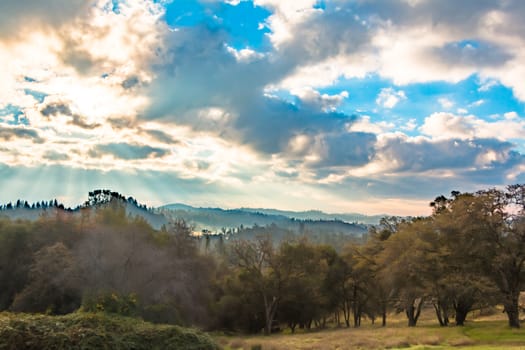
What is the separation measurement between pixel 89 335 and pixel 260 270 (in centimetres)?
3280

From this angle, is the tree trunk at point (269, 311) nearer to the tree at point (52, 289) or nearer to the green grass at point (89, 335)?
the tree at point (52, 289)

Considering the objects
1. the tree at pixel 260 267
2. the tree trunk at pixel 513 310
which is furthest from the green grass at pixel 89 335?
the tree at pixel 260 267

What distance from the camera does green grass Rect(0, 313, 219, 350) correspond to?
635 inches

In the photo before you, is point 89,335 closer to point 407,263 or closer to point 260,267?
point 407,263

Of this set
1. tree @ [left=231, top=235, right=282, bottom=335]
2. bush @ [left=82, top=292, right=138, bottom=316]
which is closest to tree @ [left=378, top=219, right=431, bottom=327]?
tree @ [left=231, top=235, right=282, bottom=335]

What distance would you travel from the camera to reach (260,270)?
48.7m

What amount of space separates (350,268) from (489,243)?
21.2 meters

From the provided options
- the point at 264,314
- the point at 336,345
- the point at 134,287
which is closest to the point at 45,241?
the point at 134,287

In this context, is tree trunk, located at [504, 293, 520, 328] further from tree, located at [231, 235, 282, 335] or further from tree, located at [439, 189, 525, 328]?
tree, located at [231, 235, 282, 335]

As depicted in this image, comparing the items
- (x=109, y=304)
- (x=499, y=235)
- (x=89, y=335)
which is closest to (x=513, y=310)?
(x=499, y=235)

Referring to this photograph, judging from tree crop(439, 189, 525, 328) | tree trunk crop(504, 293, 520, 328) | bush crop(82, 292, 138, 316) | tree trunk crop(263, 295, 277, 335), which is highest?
tree crop(439, 189, 525, 328)

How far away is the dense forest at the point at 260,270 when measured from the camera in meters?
33.3

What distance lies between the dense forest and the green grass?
24.0 ft

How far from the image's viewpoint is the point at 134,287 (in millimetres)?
33062
